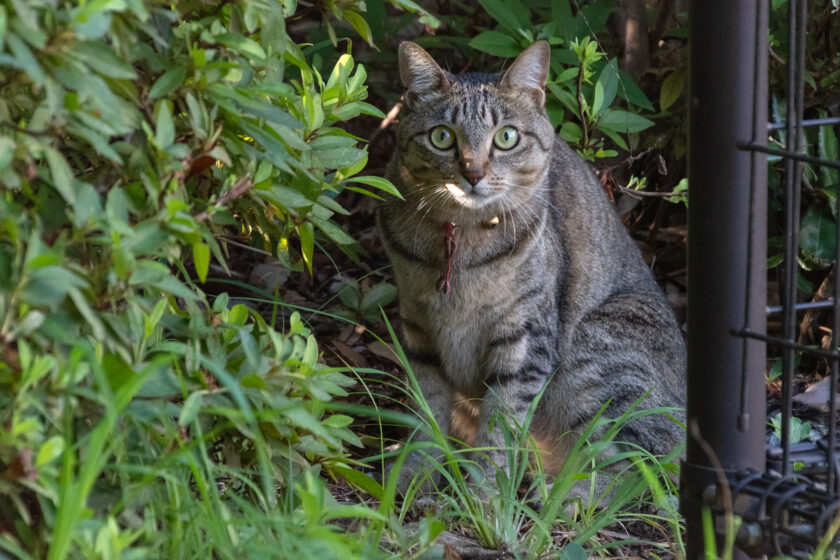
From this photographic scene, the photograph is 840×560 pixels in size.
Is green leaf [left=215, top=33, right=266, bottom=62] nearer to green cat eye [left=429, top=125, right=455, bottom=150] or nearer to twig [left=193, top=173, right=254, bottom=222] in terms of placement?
twig [left=193, top=173, right=254, bottom=222]

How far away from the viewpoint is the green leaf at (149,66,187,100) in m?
1.89

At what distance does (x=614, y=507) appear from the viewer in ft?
8.21

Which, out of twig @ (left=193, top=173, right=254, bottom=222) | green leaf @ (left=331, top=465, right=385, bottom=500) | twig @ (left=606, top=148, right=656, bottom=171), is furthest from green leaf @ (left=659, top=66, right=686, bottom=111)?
twig @ (left=193, top=173, right=254, bottom=222)

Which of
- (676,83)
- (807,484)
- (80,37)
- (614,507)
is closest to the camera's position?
(80,37)

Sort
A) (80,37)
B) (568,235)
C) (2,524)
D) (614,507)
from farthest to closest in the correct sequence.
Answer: (568,235) < (614,507) < (2,524) < (80,37)

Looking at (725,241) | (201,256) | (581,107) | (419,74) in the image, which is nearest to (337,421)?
(201,256)

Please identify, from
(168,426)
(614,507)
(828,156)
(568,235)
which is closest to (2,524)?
(168,426)

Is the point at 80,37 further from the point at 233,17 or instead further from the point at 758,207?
the point at 758,207

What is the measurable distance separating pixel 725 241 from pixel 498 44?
Answer: 6.70ft

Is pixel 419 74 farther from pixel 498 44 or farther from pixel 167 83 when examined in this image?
pixel 167 83

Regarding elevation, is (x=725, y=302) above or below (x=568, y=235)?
above

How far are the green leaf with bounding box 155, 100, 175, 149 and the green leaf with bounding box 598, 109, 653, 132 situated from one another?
95.0 inches

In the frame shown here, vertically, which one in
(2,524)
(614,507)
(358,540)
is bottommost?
(614,507)

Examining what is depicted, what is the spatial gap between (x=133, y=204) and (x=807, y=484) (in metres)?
1.51
